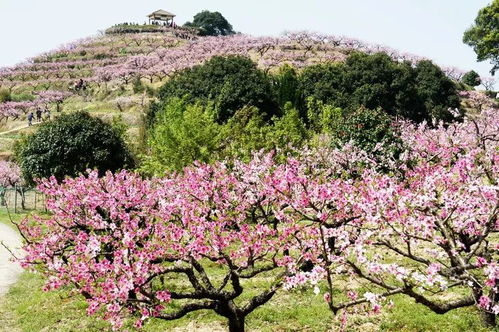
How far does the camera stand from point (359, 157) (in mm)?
24484

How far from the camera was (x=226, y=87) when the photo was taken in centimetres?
4469

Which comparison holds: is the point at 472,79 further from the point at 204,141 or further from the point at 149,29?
the point at 149,29

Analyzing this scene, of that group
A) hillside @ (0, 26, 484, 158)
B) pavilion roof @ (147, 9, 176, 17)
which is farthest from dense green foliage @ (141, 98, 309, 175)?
pavilion roof @ (147, 9, 176, 17)

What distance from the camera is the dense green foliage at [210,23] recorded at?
131 m

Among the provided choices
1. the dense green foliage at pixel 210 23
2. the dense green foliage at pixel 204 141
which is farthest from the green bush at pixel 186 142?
the dense green foliage at pixel 210 23

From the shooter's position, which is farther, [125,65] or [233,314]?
[125,65]

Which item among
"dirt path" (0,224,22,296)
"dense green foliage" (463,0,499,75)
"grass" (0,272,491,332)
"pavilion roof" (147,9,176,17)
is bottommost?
"dirt path" (0,224,22,296)

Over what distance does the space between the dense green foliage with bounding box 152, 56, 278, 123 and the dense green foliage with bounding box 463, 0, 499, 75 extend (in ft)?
130

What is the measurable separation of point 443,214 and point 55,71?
95502 millimetres

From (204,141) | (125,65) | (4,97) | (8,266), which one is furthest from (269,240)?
(125,65)

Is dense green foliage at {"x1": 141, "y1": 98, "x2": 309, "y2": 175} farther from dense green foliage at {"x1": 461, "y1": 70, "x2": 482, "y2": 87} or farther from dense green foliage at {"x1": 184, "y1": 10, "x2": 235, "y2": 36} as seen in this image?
dense green foliage at {"x1": 184, "y1": 10, "x2": 235, "y2": 36}

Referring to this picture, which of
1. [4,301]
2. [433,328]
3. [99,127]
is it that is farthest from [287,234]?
[99,127]

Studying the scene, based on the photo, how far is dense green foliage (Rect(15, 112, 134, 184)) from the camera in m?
30.2

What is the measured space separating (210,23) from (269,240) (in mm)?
128604
